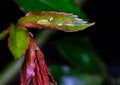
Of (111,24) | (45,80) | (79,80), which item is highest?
(45,80)

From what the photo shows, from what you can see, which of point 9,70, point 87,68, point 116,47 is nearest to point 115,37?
point 116,47

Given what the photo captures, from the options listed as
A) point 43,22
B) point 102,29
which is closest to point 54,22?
point 43,22

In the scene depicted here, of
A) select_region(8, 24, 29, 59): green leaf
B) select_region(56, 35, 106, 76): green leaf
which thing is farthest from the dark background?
select_region(8, 24, 29, 59): green leaf

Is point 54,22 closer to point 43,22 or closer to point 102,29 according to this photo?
point 43,22

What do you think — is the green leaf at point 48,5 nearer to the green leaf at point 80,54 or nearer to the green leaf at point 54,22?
the green leaf at point 54,22

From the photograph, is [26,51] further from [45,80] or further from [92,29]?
[92,29]

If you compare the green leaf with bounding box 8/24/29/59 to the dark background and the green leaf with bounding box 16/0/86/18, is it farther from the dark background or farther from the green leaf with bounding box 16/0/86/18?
the dark background

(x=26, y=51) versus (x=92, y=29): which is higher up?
(x=26, y=51)
